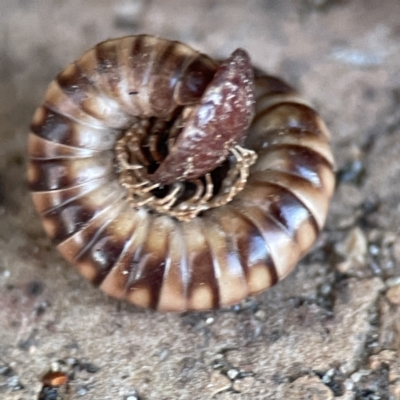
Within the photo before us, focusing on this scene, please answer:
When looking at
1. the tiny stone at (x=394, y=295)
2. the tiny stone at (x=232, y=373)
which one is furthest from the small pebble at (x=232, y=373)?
the tiny stone at (x=394, y=295)

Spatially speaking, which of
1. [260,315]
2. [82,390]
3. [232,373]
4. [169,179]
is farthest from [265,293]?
[82,390]

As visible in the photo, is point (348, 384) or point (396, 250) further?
point (396, 250)

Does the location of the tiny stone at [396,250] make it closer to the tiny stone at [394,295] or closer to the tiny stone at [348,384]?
the tiny stone at [394,295]

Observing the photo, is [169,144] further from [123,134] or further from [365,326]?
[365,326]

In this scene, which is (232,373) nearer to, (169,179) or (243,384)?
(243,384)

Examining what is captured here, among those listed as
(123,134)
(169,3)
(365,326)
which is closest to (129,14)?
(169,3)

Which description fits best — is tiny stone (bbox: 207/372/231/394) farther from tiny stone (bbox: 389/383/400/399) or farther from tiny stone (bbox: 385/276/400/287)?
tiny stone (bbox: 385/276/400/287)
